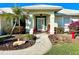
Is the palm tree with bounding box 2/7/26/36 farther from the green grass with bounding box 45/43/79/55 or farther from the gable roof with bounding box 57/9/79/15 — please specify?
the green grass with bounding box 45/43/79/55

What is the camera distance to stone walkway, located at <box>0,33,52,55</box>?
17984 millimetres

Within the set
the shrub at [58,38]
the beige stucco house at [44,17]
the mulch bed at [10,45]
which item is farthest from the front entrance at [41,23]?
the mulch bed at [10,45]

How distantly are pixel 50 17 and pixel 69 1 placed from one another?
5.25 feet

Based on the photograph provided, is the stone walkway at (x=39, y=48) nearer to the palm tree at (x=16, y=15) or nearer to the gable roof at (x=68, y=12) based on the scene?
the palm tree at (x=16, y=15)

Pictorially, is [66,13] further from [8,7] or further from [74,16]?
[8,7]

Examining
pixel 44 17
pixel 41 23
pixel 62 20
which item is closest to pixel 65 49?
pixel 62 20

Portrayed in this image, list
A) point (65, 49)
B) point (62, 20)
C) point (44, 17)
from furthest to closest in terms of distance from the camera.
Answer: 1. point (44, 17)
2. point (62, 20)
3. point (65, 49)

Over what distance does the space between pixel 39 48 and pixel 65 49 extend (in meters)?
0.97

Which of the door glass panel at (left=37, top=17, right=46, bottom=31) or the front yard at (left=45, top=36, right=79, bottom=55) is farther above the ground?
the door glass panel at (left=37, top=17, right=46, bottom=31)

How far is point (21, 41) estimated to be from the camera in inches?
718

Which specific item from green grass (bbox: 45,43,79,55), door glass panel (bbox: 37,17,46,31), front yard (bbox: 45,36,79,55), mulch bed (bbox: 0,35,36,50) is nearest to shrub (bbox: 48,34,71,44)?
front yard (bbox: 45,36,79,55)

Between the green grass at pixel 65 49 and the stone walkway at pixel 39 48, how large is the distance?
23 cm

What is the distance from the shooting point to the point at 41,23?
18453 mm

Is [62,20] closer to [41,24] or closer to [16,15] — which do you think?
[41,24]
